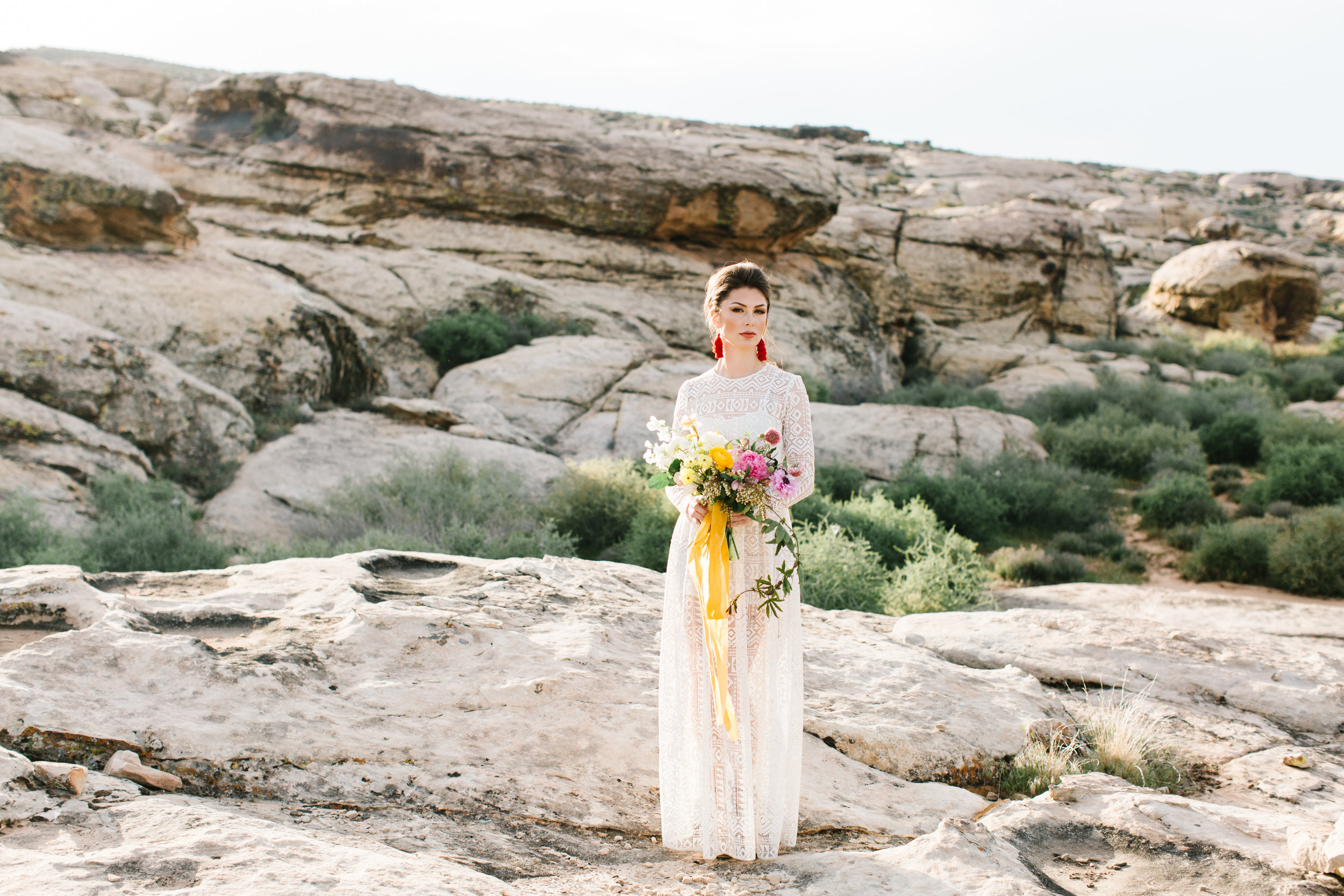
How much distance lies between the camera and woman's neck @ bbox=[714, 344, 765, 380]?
11.7 ft

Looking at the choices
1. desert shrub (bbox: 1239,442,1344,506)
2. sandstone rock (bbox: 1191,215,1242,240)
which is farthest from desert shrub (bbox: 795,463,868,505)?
sandstone rock (bbox: 1191,215,1242,240)

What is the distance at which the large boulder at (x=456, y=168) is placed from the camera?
16.6m

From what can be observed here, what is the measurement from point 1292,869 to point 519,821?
3.05m

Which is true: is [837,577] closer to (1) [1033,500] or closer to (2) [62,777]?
(1) [1033,500]

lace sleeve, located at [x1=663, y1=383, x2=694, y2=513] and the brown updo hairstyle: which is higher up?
the brown updo hairstyle

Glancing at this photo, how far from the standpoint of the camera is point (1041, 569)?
9.95 metres

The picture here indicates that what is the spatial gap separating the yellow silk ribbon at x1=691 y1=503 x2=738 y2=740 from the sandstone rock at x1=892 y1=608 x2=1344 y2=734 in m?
3.00

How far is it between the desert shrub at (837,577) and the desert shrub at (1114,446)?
7.18 metres

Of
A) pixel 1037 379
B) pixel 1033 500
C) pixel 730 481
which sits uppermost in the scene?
pixel 730 481

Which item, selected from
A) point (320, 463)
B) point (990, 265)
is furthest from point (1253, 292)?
point (320, 463)

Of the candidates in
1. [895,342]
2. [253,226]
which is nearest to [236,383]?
[253,226]

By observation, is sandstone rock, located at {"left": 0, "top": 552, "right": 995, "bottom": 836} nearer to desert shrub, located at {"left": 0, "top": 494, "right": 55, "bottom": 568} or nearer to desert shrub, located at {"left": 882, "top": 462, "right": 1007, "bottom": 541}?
desert shrub, located at {"left": 0, "top": 494, "right": 55, "bottom": 568}

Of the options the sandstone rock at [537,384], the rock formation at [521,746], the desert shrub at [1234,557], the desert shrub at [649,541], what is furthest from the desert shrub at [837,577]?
the sandstone rock at [537,384]

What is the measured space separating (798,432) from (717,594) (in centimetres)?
75
